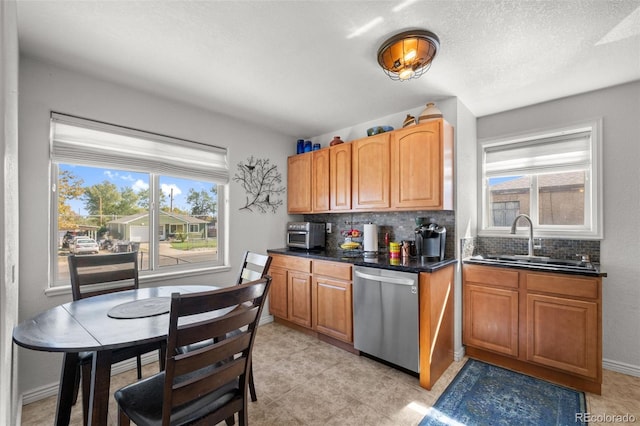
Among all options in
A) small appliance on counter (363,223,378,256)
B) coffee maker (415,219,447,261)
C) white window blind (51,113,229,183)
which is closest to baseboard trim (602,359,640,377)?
coffee maker (415,219,447,261)

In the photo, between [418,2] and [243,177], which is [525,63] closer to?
[418,2]

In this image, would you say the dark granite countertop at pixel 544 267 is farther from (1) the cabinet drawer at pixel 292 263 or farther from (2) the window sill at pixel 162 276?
(2) the window sill at pixel 162 276

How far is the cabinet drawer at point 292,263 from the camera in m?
3.15

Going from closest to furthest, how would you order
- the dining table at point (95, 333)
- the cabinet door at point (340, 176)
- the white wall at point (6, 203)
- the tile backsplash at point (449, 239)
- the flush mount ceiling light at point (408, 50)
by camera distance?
1. the white wall at point (6, 203)
2. the dining table at point (95, 333)
3. the flush mount ceiling light at point (408, 50)
4. the tile backsplash at point (449, 239)
5. the cabinet door at point (340, 176)

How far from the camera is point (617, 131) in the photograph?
247 centimetres

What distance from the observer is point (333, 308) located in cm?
286

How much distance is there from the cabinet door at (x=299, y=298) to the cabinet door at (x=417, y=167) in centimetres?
132

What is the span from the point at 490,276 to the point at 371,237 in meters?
1.19

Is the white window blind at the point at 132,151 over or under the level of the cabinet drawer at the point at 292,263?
over

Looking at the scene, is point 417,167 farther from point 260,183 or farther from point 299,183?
point 260,183

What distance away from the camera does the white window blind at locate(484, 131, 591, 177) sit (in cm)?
268

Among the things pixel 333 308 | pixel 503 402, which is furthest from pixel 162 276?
pixel 503 402

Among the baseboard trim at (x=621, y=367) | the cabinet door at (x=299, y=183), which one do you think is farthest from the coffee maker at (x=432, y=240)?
the baseboard trim at (x=621, y=367)

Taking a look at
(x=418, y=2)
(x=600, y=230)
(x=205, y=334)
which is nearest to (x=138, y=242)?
(x=205, y=334)
